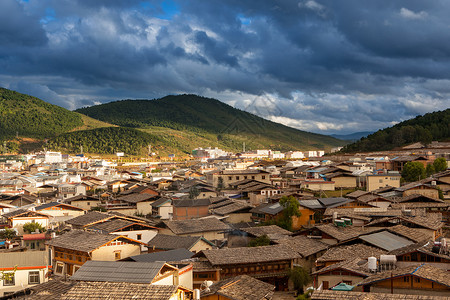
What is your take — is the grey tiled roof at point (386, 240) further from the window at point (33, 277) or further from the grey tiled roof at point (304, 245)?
the window at point (33, 277)

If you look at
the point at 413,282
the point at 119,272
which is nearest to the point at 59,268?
the point at 119,272

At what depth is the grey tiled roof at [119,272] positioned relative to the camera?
14781mm

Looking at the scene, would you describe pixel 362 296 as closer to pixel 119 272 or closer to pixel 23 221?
pixel 119 272

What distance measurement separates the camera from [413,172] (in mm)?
48281

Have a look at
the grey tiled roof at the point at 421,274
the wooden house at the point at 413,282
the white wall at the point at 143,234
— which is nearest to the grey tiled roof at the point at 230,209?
the white wall at the point at 143,234

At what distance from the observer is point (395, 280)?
14.5 m

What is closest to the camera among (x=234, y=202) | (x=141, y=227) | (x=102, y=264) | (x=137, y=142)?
(x=102, y=264)

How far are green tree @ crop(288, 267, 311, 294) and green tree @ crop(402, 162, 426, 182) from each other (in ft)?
100

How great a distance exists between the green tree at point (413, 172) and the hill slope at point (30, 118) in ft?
422

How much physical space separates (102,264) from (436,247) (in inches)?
455

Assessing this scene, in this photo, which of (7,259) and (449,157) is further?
(449,157)

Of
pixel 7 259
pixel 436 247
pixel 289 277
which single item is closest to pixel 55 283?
pixel 7 259

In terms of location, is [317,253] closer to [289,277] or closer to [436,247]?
[289,277]

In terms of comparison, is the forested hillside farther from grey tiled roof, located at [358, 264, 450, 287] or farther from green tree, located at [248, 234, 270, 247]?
grey tiled roof, located at [358, 264, 450, 287]
